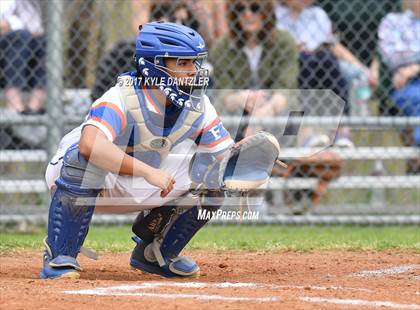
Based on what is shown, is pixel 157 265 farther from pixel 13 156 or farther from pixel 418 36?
pixel 418 36

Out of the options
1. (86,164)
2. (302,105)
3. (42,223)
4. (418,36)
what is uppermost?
(86,164)

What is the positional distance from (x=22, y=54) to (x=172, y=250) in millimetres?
3572

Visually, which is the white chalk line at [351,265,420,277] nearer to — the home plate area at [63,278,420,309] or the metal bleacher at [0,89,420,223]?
the home plate area at [63,278,420,309]

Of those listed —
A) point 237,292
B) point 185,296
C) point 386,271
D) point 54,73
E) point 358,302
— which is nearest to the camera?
point 358,302

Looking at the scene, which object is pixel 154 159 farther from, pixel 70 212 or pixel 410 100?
pixel 410 100

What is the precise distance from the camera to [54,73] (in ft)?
24.5

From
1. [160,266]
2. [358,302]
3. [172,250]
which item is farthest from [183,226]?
[358,302]

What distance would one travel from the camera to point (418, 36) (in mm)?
8242

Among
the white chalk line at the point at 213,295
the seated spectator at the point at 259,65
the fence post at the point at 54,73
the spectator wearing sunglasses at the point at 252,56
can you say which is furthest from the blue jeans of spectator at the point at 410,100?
the white chalk line at the point at 213,295

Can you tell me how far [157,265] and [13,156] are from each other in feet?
9.97

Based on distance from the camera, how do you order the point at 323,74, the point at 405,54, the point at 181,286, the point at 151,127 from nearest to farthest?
the point at 181,286
the point at 151,127
the point at 323,74
the point at 405,54

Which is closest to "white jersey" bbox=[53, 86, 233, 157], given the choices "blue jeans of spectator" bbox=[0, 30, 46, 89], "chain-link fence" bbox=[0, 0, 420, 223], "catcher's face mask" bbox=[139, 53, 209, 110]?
"catcher's face mask" bbox=[139, 53, 209, 110]

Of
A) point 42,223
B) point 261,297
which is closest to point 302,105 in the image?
point 42,223

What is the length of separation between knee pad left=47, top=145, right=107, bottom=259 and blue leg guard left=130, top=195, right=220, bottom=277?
0.52 m
